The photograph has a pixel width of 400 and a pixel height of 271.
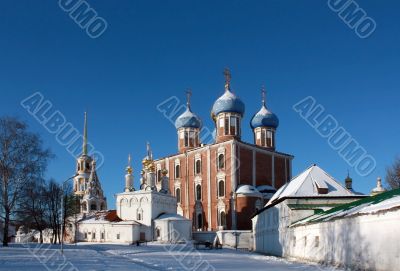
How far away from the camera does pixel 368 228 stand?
1576 centimetres

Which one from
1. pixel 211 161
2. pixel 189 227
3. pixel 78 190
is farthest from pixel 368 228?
pixel 78 190

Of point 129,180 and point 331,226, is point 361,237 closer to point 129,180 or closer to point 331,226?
point 331,226

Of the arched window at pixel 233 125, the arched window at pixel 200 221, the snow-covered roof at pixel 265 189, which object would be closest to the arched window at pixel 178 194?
the arched window at pixel 200 221

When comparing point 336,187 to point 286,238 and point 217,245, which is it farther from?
point 217,245

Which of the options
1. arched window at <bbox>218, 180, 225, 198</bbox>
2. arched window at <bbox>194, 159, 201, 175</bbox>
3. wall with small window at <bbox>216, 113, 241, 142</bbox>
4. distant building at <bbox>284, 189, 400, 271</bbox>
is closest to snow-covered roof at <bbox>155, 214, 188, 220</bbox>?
arched window at <bbox>218, 180, 225, 198</bbox>

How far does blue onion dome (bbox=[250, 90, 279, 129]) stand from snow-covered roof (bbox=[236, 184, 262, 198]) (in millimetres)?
10730

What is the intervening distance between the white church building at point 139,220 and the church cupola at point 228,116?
8.17m

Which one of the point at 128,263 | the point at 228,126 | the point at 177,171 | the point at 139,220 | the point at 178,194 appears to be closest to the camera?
the point at 128,263

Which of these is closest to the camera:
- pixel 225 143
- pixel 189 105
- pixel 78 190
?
pixel 225 143

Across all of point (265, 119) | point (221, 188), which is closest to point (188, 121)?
point (265, 119)

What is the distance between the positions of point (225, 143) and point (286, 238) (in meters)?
26.1

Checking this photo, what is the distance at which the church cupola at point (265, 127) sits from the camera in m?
59.6

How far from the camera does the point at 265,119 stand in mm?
60125

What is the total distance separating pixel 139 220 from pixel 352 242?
117ft
